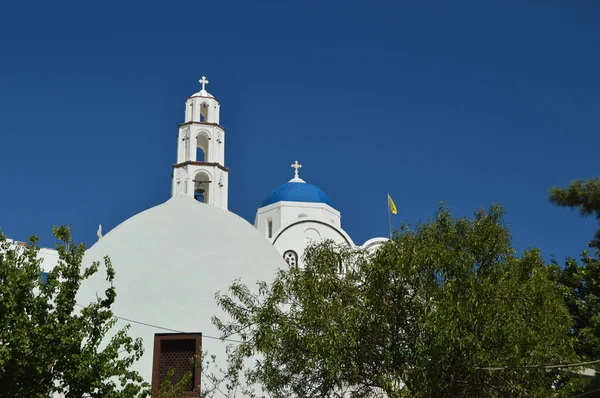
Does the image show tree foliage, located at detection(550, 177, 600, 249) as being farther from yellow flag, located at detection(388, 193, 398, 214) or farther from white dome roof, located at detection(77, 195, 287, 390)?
yellow flag, located at detection(388, 193, 398, 214)

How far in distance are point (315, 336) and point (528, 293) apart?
313cm

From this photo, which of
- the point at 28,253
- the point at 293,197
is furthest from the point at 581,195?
the point at 293,197

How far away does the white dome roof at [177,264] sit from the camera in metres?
13.9

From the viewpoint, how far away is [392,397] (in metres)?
9.55

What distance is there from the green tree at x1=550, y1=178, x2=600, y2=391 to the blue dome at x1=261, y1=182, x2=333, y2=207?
18.2 metres

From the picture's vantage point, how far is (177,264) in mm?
14383

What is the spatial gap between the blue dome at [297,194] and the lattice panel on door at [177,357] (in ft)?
67.2

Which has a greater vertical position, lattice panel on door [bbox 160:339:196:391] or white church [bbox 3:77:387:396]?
white church [bbox 3:77:387:396]

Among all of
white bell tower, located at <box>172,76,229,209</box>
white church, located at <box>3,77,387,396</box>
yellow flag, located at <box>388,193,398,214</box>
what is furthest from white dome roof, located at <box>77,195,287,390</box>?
yellow flag, located at <box>388,193,398,214</box>

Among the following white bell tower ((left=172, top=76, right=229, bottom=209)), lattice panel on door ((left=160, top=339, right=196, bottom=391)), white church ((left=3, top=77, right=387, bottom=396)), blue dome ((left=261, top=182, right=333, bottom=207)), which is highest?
blue dome ((left=261, top=182, right=333, bottom=207))

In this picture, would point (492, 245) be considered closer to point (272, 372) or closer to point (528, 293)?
point (528, 293)

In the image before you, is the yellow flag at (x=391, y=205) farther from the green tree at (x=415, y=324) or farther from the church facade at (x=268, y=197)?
the green tree at (x=415, y=324)

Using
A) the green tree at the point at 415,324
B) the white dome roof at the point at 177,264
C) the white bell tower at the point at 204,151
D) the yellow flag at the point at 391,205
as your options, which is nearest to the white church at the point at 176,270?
the white dome roof at the point at 177,264

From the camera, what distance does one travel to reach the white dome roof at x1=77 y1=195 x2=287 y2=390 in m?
13.9
